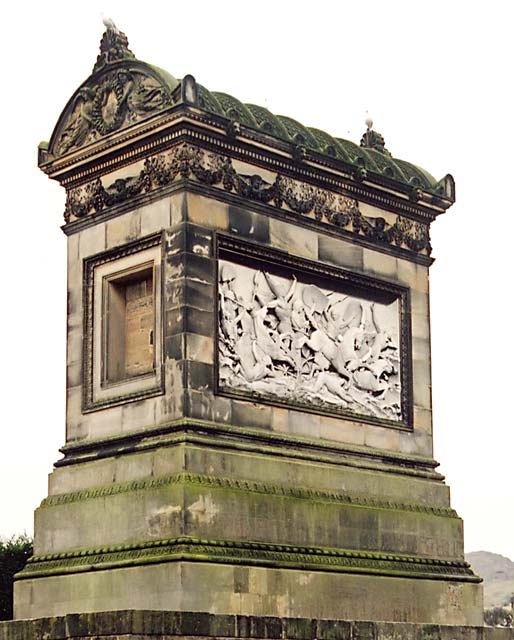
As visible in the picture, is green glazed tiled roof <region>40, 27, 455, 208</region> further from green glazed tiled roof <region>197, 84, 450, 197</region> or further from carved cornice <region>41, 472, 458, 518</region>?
carved cornice <region>41, 472, 458, 518</region>

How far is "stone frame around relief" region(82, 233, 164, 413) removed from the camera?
20.9 metres

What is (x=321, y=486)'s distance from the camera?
21656 mm

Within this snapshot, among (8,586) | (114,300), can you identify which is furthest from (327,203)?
(8,586)

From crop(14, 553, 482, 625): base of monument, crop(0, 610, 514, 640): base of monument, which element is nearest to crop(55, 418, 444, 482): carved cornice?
crop(14, 553, 482, 625): base of monument

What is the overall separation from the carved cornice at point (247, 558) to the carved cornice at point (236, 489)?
72 cm

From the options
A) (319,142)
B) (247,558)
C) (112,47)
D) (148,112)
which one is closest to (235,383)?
(247,558)

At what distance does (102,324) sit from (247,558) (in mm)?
4174

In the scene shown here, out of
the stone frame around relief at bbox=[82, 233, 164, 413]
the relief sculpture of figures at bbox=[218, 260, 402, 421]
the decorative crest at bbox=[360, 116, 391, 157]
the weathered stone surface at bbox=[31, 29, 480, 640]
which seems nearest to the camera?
the weathered stone surface at bbox=[31, 29, 480, 640]

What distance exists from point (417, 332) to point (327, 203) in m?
2.68

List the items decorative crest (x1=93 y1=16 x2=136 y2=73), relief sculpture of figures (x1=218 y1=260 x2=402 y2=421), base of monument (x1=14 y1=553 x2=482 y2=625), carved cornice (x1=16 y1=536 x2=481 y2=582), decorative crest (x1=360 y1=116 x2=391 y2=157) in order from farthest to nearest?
decorative crest (x1=360 y1=116 x2=391 y2=157)
decorative crest (x1=93 y1=16 x2=136 y2=73)
relief sculpture of figures (x1=218 y1=260 x2=402 y2=421)
carved cornice (x1=16 y1=536 x2=481 y2=582)
base of monument (x1=14 y1=553 x2=482 y2=625)

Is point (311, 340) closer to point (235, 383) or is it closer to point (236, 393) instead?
point (235, 383)

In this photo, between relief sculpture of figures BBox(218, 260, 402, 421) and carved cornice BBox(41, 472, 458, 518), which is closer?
carved cornice BBox(41, 472, 458, 518)

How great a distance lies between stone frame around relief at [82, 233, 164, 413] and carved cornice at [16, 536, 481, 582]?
7.07 ft

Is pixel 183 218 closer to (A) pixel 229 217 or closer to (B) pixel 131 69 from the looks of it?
(A) pixel 229 217
